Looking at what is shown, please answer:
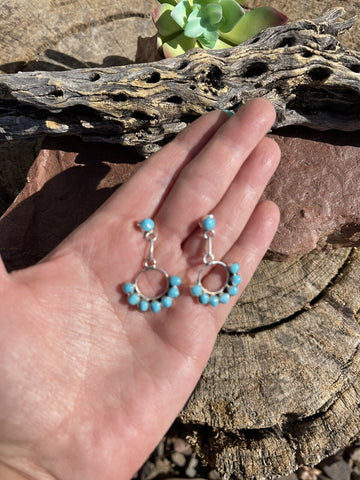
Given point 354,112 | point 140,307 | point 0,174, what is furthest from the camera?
point 0,174

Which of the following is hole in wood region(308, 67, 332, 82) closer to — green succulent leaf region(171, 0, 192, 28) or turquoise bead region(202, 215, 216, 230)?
green succulent leaf region(171, 0, 192, 28)

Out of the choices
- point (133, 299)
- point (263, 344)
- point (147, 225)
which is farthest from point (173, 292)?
point (263, 344)

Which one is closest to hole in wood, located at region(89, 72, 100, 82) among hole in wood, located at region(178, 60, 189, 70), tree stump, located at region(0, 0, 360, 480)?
hole in wood, located at region(178, 60, 189, 70)

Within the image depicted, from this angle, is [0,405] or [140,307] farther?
[140,307]

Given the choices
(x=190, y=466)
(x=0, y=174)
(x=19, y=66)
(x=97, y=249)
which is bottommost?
(x=190, y=466)

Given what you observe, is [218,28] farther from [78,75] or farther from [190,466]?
[190,466]

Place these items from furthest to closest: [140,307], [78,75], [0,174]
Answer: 1. [0,174]
2. [78,75]
3. [140,307]

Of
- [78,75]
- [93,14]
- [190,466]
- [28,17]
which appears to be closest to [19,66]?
[28,17]
